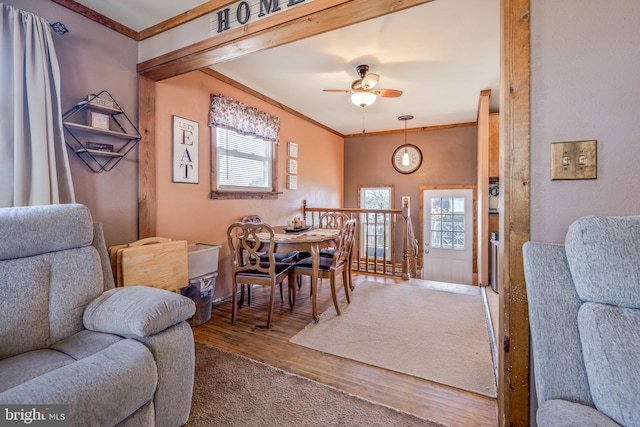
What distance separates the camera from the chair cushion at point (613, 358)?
73cm

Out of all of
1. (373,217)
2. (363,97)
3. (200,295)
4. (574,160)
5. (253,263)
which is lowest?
(200,295)

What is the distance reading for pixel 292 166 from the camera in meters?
4.59

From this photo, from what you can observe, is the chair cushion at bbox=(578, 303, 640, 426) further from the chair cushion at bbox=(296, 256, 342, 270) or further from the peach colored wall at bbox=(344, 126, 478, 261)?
the peach colored wall at bbox=(344, 126, 478, 261)

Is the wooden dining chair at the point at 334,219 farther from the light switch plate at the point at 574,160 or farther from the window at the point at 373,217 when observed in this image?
the light switch plate at the point at 574,160

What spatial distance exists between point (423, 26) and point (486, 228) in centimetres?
286

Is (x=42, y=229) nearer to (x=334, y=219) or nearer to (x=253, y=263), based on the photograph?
(x=253, y=263)

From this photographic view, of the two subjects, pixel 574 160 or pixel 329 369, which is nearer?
pixel 574 160

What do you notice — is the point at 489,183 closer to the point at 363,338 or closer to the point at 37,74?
the point at 363,338

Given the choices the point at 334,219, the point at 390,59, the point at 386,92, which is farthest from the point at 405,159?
the point at 390,59

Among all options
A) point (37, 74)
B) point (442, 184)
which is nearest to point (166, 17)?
point (37, 74)

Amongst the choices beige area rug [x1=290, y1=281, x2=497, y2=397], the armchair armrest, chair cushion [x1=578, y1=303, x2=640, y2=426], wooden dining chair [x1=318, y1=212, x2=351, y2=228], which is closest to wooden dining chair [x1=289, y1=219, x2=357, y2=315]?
beige area rug [x1=290, y1=281, x2=497, y2=397]

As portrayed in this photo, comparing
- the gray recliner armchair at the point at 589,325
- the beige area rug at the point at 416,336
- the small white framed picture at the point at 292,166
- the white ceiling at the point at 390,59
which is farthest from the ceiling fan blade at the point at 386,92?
the gray recliner armchair at the point at 589,325

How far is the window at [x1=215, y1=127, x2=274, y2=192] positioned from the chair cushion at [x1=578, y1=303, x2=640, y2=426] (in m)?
3.23

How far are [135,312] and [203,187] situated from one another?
2.04 meters
